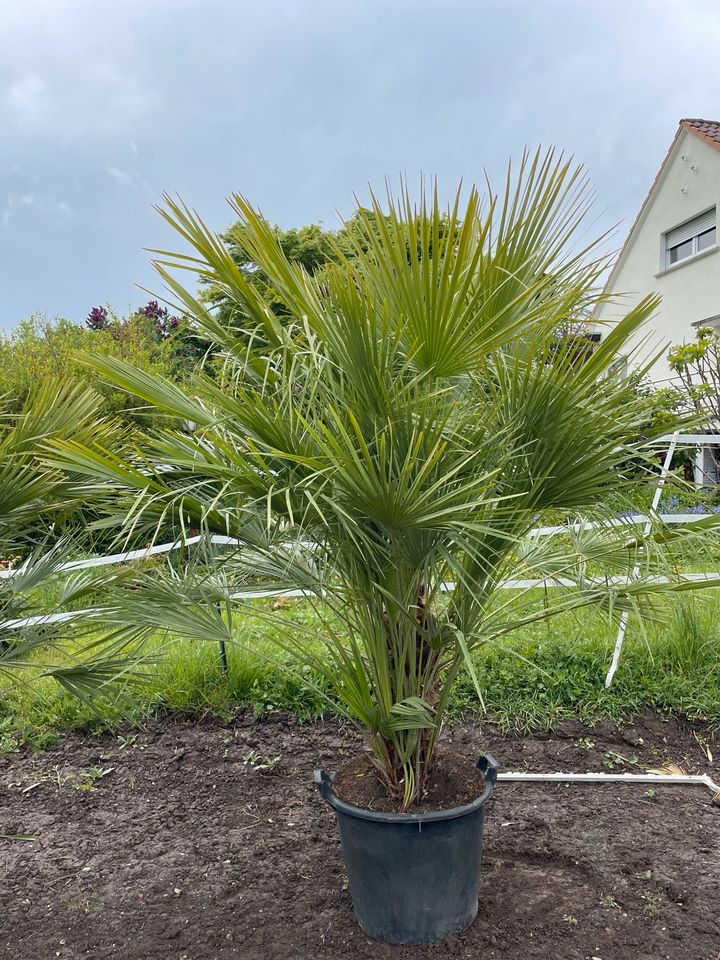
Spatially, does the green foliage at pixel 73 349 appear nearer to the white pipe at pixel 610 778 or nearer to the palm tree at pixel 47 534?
the palm tree at pixel 47 534

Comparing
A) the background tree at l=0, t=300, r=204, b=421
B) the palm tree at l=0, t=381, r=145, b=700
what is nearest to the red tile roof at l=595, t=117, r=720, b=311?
the background tree at l=0, t=300, r=204, b=421

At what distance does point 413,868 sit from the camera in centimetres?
245

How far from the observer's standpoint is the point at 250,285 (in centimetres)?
253

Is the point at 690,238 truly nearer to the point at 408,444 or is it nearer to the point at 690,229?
the point at 690,229

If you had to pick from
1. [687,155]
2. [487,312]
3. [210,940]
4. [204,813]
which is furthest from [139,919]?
[687,155]

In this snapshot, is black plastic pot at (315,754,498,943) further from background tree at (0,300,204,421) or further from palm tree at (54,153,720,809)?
background tree at (0,300,204,421)

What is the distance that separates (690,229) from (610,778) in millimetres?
13061

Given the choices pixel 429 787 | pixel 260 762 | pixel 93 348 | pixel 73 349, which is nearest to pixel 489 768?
pixel 429 787

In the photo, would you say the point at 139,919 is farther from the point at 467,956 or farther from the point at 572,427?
the point at 572,427

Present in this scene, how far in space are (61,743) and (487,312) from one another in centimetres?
331

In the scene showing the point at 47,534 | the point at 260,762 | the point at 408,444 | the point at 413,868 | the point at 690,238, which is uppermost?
the point at 690,238

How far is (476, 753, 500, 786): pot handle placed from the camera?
2627 mm

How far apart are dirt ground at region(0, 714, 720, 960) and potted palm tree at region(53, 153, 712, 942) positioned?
31cm

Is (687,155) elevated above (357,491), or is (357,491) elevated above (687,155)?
(687,155)
